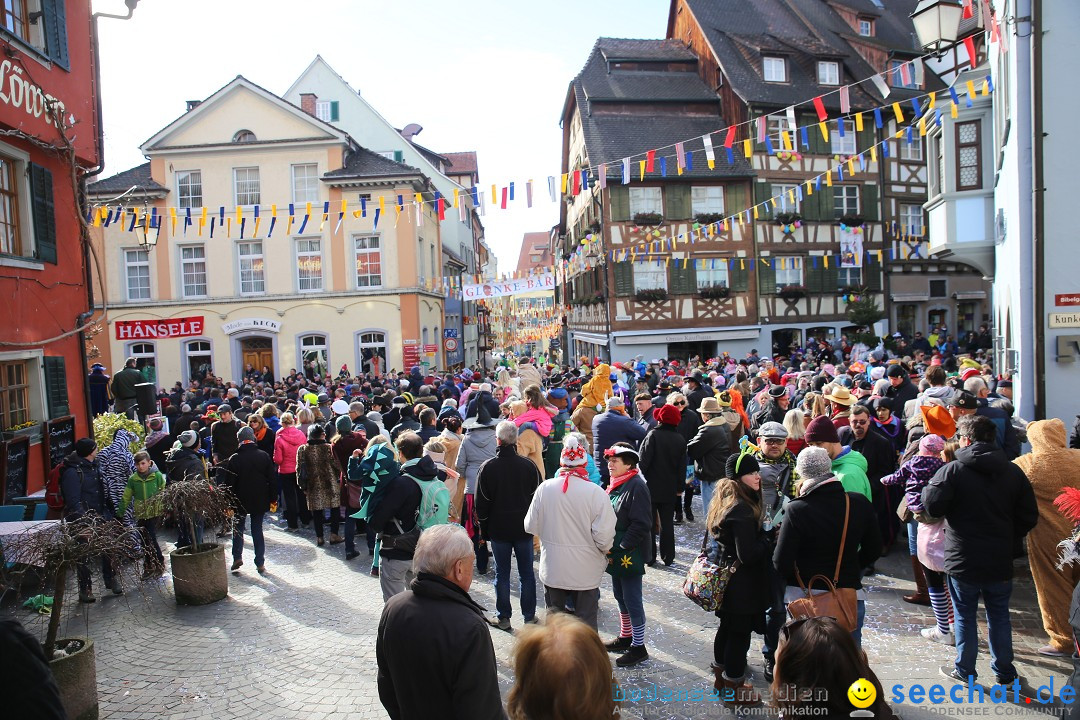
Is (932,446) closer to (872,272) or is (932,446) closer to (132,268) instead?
(872,272)

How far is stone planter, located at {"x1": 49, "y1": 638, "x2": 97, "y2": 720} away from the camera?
479 centimetres

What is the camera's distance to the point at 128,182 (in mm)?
27469

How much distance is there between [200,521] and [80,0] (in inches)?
324

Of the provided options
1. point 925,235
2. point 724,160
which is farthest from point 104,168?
point 925,235

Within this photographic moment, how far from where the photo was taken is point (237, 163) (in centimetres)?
2694

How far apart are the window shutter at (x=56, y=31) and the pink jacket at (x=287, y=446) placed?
18.7 feet

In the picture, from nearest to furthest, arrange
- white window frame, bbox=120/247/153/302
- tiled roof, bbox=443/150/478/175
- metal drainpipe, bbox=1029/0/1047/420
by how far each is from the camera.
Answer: metal drainpipe, bbox=1029/0/1047/420 < white window frame, bbox=120/247/153/302 < tiled roof, bbox=443/150/478/175

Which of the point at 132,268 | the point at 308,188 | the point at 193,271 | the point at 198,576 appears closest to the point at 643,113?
the point at 308,188

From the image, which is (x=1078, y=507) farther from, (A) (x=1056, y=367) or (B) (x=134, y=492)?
(B) (x=134, y=492)

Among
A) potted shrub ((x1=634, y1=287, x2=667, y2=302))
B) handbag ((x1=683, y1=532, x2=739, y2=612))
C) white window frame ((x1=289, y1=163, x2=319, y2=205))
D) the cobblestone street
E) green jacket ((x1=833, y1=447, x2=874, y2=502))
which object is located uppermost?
white window frame ((x1=289, y1=163, x2=319, y2=205))

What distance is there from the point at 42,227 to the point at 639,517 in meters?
8.93

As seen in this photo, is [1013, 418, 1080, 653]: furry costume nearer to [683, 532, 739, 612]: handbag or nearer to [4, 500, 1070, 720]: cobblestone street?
[4, 500, 1070, 720]: cobblestone street

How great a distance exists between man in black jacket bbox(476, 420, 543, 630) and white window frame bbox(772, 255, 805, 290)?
23857 millimetres

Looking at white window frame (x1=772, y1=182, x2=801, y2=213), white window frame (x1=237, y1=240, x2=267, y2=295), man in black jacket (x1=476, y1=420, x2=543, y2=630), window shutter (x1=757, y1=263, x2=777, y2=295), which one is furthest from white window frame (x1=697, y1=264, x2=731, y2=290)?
man in black jacket (x1=476, y1=420, x2=543, y2=630)
